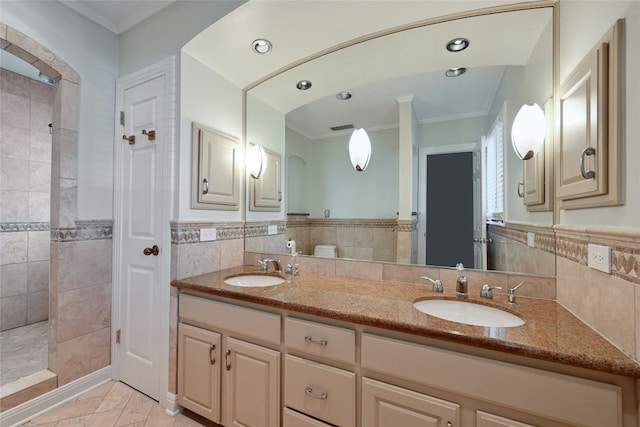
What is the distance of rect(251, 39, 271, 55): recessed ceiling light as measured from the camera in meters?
1.71

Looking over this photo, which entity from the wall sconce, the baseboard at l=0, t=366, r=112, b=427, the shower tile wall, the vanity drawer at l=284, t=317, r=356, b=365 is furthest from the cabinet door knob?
the shower tile wall

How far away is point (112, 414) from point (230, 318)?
3.58ft

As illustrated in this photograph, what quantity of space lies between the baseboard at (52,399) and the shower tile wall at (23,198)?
1533mm

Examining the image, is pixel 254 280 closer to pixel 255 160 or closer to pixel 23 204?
pixel 255 160

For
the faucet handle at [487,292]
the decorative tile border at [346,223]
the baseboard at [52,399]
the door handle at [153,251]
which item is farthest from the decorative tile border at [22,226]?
the faucet handle at [487,292]

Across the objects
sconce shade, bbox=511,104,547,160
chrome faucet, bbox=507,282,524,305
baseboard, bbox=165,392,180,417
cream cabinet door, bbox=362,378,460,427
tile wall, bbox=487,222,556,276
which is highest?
sconce shade, bbox=511,104,547,160

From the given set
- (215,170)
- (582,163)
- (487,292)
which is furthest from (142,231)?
(582,163)

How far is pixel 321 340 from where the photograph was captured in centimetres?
116

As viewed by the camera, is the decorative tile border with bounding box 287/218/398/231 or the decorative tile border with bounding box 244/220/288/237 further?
the decorative tile border with bounding box 244/220/288/237

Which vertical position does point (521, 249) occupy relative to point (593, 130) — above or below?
below

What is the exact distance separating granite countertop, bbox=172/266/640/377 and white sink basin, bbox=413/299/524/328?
0.03 m

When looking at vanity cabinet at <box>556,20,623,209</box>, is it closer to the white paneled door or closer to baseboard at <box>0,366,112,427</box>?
the white paneled door

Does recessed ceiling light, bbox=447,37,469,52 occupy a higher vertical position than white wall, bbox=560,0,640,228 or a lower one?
higher

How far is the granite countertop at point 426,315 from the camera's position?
2.54 feet
